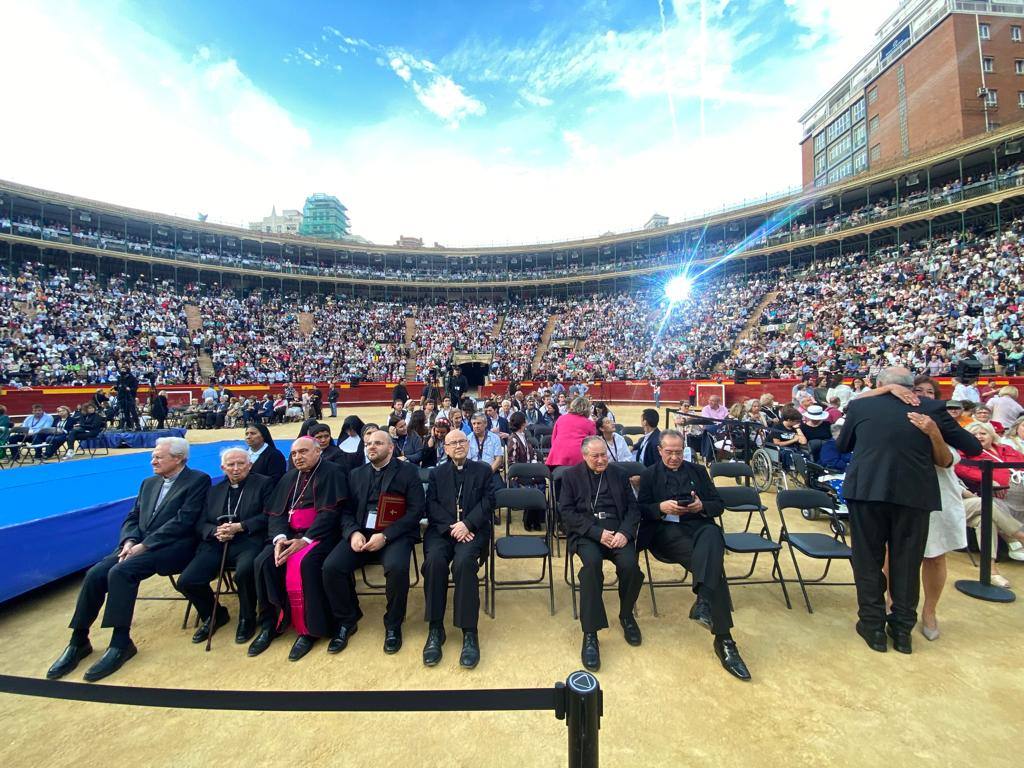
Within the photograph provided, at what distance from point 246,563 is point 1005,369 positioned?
2207 cm

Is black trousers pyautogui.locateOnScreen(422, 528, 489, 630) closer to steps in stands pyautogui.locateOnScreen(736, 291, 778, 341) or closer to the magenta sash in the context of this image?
the magenta sash

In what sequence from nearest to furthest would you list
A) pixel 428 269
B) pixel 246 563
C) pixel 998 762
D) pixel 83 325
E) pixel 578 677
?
pixel 578 677 → pixel 998 762 → pixel 246 563 → pixel 83 325 → pixel 428 269

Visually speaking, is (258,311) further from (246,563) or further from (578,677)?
(578,677)

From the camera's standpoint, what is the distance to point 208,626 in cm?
390

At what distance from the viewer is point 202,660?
3.57 meters

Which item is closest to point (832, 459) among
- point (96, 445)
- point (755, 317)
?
point (96, 445)

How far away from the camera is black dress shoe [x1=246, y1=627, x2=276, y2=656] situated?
3.64 meters

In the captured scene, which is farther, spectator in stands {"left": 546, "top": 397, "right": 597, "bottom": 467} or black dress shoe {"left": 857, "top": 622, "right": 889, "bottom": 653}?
spectator in stands {"left": 546, "top": 397, "right": 597, "bottom": 467}

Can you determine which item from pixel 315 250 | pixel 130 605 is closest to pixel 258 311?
pixel 315 250

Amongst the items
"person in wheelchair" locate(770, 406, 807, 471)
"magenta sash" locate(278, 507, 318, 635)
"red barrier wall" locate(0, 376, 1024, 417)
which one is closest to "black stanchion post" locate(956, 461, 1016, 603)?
"person in wheelchair" locate(770, 406, 807, 471)

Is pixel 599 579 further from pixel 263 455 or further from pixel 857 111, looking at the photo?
pixel 857 111

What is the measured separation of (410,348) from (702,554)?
33.5 metres

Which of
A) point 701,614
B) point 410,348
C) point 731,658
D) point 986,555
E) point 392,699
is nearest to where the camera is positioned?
point 392,699

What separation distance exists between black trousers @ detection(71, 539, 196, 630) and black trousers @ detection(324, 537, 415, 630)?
1.42m
